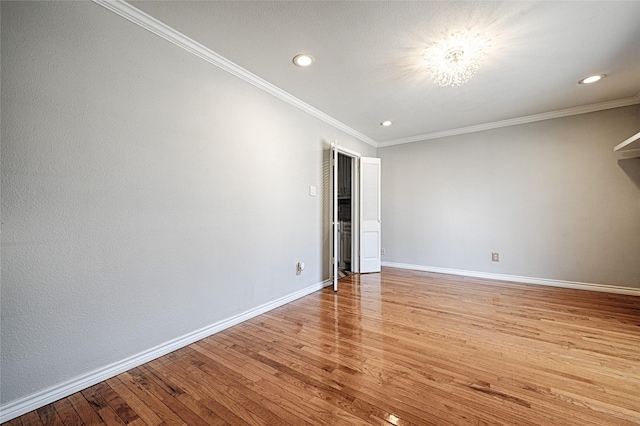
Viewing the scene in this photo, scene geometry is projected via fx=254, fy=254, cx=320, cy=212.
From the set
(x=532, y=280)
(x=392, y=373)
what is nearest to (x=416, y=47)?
(x=392, y=373)

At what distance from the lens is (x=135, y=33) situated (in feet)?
5.90

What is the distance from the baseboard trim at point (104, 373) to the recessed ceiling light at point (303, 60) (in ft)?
8.07

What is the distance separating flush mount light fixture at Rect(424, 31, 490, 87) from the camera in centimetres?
206

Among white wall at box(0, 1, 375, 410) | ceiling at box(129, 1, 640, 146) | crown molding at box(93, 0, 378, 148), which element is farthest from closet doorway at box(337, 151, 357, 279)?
white wall at box(0, 1, 375, 410)

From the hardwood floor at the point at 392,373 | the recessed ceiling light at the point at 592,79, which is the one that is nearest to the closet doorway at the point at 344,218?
the hardwood floor at the point at 392,373

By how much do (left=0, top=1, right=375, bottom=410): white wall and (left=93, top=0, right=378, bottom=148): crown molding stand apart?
0.17 feet

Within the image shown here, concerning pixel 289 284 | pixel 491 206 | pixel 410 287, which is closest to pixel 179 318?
pixel 289 284

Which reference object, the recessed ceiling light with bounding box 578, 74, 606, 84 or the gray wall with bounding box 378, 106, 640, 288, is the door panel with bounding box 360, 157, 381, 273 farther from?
the recessed ceiling light with bounding box 578, 74, 606, 84

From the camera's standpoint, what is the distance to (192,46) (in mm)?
2078

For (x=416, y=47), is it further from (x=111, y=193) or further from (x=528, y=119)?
(x=528, y=119)

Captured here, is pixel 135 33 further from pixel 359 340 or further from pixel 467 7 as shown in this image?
pixel 359 340

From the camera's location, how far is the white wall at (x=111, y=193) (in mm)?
1360

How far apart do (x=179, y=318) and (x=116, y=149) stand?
1325 millimetres

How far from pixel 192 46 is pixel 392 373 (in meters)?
2.88
